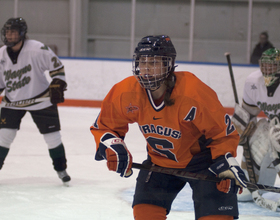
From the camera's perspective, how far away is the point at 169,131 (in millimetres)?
1368

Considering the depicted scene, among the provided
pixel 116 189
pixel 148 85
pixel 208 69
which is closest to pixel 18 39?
pixel 116 189

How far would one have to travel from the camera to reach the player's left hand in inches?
52.1

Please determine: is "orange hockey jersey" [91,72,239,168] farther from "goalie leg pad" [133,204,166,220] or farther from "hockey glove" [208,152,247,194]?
"goalie leg pad" [133,204,166,220]

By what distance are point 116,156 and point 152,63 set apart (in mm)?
319

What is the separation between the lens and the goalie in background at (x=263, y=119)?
2236mm

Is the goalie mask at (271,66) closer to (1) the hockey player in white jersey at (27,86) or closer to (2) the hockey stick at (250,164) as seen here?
(2) the hockey stick at (250,164)

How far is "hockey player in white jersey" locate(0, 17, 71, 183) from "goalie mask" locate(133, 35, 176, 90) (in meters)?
Result: 1.19

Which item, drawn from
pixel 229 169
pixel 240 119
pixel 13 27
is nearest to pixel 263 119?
pixel 240 119

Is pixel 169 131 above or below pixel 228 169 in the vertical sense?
above

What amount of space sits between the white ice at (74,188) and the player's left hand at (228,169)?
2.31 ft

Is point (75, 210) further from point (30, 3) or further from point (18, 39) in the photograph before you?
point (30, 3)

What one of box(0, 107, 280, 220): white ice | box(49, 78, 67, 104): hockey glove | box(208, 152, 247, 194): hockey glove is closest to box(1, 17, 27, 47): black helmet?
box(49, 78, 67, 104): hockey glove

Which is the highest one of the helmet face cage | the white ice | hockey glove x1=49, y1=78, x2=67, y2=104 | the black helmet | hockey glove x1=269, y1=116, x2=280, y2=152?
the black helmet

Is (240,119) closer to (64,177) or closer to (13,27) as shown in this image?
(64,177)
